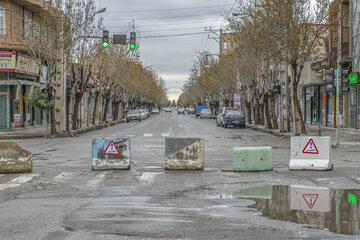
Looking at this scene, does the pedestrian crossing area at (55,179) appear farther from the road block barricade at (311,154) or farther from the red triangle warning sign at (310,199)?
the road block barricade at (311,154)

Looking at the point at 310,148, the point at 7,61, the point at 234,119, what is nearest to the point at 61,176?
the point at 310,148

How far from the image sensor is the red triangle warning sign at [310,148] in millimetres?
13523

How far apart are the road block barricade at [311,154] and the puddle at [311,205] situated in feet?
10.0

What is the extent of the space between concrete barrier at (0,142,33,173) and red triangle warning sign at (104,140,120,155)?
2047mm

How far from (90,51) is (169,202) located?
30058mm

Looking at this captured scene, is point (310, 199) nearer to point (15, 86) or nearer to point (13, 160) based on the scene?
point (13, 160)

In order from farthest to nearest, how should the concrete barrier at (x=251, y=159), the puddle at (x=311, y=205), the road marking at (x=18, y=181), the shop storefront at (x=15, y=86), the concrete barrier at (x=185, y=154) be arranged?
the shop storefront at (x=15, y=86) → the concrete barrier at (x=185, y=154) → the concrete barrier at (x=251, y=159) → the road marking at (x=18, y=181) → the puddle at (x=311, y=205)

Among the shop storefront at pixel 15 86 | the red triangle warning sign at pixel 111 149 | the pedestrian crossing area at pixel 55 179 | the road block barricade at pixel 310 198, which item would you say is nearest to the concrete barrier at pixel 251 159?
the road block barricade at pixel 310 198

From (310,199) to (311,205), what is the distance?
0.60 metres

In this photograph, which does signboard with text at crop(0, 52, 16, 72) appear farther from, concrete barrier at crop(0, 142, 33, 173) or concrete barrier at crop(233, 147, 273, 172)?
concrete barrier at crop(233, 147, 273, 172)

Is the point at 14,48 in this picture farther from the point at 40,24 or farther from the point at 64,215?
the point at 64,215

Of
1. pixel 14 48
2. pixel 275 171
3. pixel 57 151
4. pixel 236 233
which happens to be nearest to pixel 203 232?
pixel 236 233

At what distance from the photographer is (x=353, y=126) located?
32.8 meters

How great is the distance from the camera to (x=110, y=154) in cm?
1391
